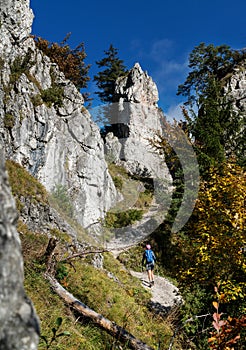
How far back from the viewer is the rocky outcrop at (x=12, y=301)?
1229mm

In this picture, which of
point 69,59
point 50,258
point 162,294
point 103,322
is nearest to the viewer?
point 103,322

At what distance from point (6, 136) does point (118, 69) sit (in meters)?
33.1

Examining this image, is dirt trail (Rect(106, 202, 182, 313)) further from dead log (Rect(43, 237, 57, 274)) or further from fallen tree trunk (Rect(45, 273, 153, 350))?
fallen tree trunk (Rect(45, 273, 153, 350))

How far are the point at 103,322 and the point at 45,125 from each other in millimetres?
17941

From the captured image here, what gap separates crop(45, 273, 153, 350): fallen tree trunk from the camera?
4.70 meters

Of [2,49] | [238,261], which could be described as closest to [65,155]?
[2,49]

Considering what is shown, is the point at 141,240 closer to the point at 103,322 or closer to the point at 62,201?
the point at 62,201

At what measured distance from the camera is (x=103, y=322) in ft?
18.0

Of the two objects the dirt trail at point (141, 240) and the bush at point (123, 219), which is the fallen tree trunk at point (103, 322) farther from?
the bush at point (123, 219)

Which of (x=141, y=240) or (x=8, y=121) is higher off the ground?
(x=8, y=121)

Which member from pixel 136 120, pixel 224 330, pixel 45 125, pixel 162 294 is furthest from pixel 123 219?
pixel 136 120

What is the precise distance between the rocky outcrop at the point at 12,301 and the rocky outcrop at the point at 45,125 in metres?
17.4

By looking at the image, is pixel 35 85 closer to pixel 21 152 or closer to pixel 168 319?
pixel 21 152

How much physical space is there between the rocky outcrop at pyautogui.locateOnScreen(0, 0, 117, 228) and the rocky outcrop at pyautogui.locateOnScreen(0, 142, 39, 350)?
17377 millimetres
